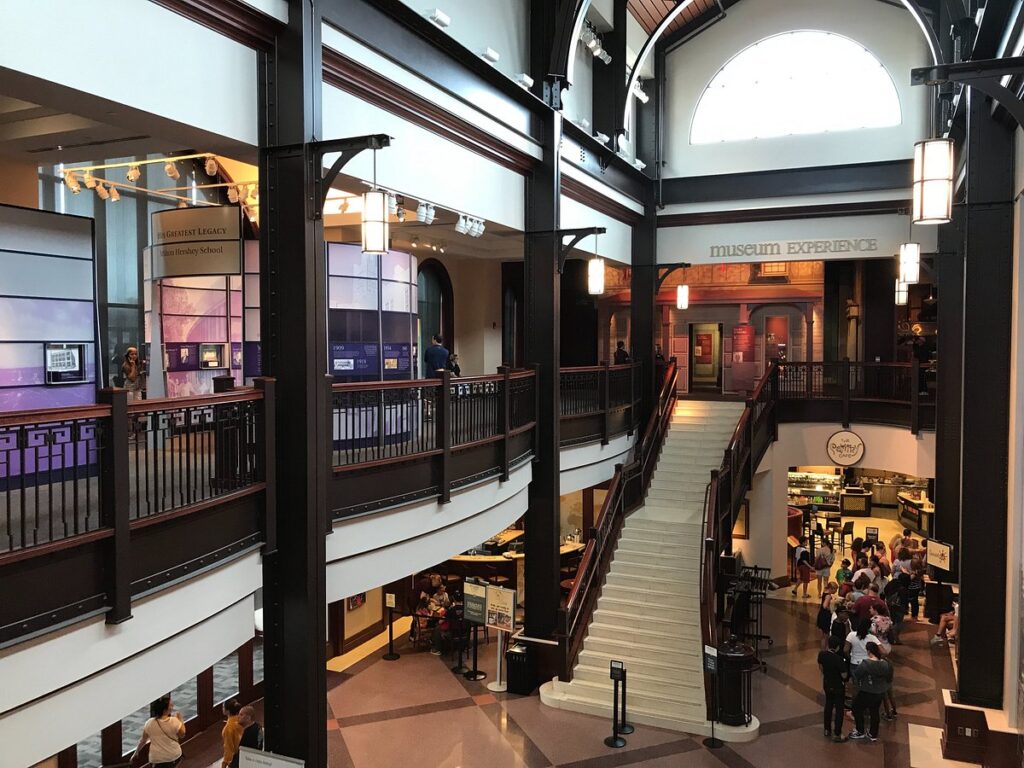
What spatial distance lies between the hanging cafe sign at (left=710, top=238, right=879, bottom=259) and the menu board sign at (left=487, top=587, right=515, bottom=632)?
383 inches

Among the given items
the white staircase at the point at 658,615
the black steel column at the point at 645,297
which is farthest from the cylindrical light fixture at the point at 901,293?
the black steel column at the point at 645,297

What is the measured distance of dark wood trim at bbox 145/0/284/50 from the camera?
242 inches

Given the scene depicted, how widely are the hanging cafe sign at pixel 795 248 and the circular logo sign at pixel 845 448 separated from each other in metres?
4.14

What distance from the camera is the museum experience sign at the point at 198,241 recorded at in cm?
984

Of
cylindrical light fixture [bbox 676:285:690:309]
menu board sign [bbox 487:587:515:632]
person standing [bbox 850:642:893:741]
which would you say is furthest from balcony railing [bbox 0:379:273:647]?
cylindrical light fixture [bbox 676:285:690:309]

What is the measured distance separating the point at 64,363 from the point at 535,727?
7853mm

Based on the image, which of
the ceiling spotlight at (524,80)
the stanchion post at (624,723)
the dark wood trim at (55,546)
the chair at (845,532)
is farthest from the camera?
the chair at (845,532)

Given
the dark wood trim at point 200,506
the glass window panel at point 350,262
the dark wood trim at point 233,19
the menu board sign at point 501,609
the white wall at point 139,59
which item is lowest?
the menu board sign at point 501,609

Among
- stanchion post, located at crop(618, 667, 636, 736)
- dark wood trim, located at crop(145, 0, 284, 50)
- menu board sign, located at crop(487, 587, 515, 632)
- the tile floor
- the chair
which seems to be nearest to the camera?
dark wood trim, located at crop(145, 0, 284, 50)

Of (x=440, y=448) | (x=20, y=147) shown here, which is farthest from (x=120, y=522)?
(x=20, y=147)

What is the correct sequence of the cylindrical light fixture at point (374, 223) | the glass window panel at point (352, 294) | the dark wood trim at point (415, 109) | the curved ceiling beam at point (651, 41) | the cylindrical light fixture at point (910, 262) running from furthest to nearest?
the cylindrical light fixture at point (910, 262) < the curved ceiling beam at point (651, 41) < the glass window panel at point (352, 294) < the dark wood trim at point (415, 109) < the cylindrical light fixture at point (374, 223)

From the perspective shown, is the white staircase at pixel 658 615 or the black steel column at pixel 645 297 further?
the black steel column at pixel 645 297

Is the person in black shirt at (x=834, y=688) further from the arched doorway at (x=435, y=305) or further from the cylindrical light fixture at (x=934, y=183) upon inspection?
the arched doorway at (x=435, y=305)

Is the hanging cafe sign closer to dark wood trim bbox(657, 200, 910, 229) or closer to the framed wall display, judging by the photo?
dark wood trim bbox(657, 200, 910, 229)
